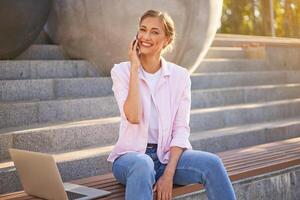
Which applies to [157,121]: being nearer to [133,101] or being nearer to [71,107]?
[133,101]

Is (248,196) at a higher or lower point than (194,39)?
lower

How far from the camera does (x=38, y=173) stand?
324 cm

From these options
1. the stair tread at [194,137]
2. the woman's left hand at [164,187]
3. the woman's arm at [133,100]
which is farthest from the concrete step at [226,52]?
the woman's left hand at [164,187]

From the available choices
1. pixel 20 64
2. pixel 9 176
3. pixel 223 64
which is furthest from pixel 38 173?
pixel 223 64

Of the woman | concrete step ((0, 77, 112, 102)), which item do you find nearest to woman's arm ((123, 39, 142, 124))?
the woman

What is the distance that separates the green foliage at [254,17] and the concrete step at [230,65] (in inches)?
311

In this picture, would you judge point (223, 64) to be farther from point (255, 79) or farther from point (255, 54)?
point (255, 54)

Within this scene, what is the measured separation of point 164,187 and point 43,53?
10.7 feet

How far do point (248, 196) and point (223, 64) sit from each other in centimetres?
402

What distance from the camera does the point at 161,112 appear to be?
11.7 feet

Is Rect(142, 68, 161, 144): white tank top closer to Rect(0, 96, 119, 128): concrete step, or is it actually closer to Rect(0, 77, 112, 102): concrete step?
Rect(0, 96, 119, 128): concrete step

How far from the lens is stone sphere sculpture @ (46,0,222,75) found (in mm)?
6004

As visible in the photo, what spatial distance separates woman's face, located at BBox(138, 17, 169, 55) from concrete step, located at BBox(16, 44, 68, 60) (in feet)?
8.82

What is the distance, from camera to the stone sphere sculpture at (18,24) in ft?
17.9
